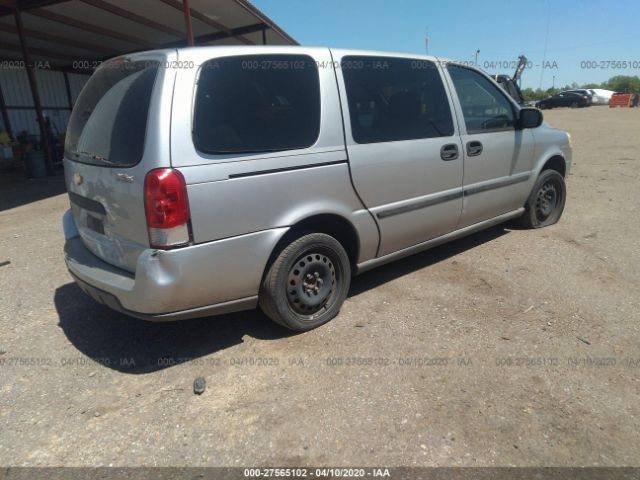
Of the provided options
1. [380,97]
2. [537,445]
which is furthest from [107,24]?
[537,445]

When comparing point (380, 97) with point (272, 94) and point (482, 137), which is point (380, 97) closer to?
point (272, 94)

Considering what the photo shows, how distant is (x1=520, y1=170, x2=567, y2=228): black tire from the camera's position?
4867 millimetres

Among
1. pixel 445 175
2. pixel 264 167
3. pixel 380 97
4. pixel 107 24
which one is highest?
pixel 107 24

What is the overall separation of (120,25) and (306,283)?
10.8m

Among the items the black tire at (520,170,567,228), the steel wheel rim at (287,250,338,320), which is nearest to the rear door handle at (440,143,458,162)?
the steel wheel rim at (287,250,338,320)

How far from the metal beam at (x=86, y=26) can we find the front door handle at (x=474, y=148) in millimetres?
10078

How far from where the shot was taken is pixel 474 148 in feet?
12.9

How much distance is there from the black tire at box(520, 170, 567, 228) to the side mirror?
66cm

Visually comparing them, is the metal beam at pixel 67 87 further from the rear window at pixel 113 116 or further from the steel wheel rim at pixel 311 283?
the steel wheel rim at pixel 311 283

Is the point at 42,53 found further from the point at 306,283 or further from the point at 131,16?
the point at 306,283

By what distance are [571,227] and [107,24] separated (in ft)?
36.7

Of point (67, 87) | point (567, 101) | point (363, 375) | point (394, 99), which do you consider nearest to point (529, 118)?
point (394, 99)

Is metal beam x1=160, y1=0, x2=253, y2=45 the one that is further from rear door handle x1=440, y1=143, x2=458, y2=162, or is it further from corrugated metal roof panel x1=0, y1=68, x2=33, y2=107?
corrugated metal roof panel x1=0, y1=68, x2=33, y2=107

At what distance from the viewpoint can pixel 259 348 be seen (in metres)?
2.95
